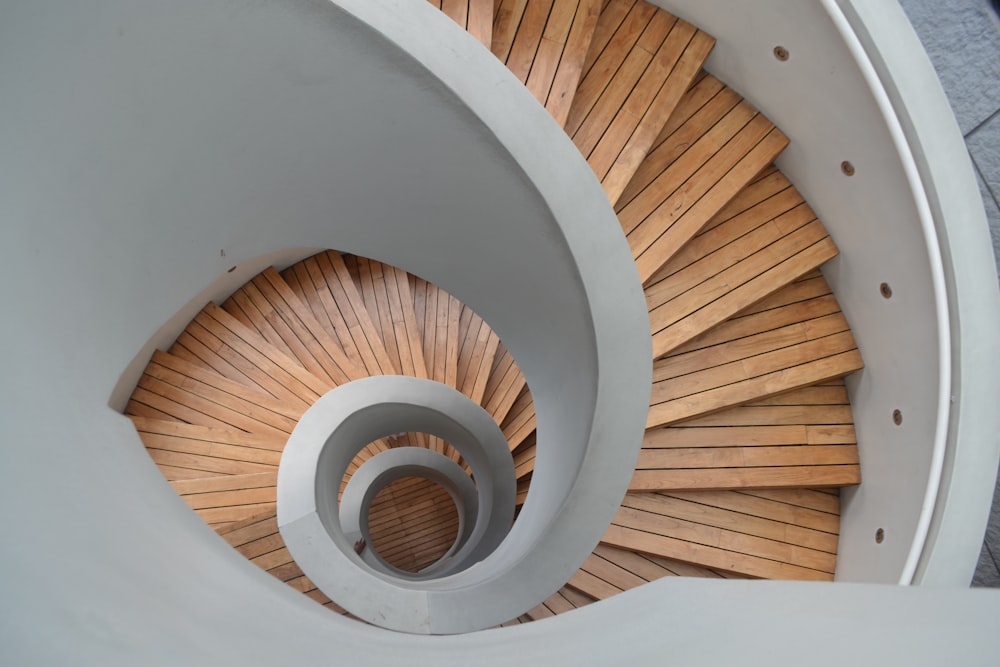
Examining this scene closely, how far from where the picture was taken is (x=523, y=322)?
136 inches

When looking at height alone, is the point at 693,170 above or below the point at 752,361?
above

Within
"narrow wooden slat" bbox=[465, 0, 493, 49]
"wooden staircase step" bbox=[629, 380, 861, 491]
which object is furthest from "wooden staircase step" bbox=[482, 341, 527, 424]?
"narrow wooden slat" bbox=[465, 0, 493, 49]

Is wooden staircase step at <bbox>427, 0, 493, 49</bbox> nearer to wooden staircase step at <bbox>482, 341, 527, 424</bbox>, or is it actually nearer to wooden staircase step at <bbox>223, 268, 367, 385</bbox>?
wooden staircase step at <bbox>223, 268, 367, 385</bbox>

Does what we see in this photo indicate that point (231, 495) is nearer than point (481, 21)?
No

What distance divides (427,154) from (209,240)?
90 cm

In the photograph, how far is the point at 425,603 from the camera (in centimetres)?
340

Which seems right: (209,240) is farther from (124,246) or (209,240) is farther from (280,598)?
(280,598)

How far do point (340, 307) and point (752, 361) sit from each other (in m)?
3.89

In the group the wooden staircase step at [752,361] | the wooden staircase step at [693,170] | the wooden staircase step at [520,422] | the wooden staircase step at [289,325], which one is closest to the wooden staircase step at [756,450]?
the wooden staircase step at [752,361]

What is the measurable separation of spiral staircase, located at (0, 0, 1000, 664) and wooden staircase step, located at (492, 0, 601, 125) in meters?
0.02

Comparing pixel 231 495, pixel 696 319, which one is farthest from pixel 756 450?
pixel 231 495

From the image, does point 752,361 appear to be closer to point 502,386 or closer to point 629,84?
point 629,84

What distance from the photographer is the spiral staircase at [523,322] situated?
1.33 metres

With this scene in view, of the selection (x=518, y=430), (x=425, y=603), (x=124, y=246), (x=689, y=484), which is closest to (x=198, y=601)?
(x=124, y=246)
